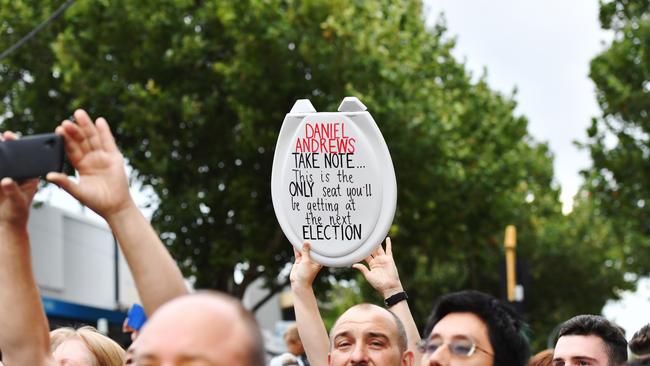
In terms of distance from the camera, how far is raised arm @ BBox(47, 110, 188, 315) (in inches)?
133

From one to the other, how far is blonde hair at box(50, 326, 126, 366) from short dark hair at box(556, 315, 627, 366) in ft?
5.93

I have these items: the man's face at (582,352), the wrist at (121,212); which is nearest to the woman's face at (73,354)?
the man's face at (582,352)

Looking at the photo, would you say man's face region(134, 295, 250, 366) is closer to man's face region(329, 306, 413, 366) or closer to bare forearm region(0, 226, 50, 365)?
bare forearm region(0, 226, 50, 365)

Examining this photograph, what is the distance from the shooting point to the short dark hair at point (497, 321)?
3988mm

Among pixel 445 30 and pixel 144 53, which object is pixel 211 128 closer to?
pixel 144 53

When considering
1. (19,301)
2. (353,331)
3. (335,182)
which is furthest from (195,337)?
(335,182)

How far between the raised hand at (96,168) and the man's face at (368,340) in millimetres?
2074

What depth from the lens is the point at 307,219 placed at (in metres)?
5.64

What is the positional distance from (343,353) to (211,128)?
18.3 m

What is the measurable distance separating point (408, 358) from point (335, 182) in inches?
28.9

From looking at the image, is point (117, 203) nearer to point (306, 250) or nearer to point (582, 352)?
point (306, 250)

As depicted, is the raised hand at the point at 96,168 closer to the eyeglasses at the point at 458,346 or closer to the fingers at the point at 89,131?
the fingers at the point at 89,131

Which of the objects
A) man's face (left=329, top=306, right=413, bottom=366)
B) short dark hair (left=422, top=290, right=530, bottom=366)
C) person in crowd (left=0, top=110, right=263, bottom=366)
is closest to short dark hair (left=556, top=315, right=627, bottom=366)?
man's face (left=329, top=306, right=413, bottom=366)

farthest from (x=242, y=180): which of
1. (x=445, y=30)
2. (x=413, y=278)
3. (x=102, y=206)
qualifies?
(x=102, y=206)
